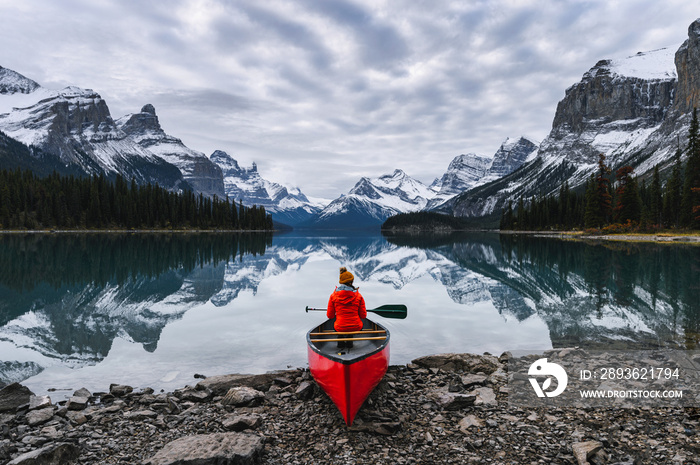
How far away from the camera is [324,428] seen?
988 centimetres

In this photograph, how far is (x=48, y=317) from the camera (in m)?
22.8

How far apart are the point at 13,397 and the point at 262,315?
14770 mm

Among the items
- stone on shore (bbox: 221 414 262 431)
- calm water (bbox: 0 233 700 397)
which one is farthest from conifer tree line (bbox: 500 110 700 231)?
stone on shore (bbox: 221 414 262 431)

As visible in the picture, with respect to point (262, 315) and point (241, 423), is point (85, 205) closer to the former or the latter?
point (262, 315)

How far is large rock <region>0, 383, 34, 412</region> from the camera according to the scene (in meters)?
10.6

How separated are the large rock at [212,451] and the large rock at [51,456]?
193 cm

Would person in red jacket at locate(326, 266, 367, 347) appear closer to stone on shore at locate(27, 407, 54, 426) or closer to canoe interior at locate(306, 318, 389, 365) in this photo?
canoe interior at locate(306, 318, 389, 365)

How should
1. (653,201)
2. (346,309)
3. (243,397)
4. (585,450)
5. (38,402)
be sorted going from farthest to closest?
(653,201)
(346,309)
(243,397)
(38,402)
(585,450)

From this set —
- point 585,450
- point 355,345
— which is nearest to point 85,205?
point 355,345

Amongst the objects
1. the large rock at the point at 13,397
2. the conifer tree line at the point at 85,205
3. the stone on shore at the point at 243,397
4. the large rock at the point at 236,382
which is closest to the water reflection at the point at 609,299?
the large rock at the point at 236,382

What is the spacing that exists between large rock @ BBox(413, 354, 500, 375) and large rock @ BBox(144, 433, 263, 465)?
7.73 metres

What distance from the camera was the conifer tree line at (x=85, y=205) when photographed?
4936 inches

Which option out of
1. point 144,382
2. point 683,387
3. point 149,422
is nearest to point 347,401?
point 149,422

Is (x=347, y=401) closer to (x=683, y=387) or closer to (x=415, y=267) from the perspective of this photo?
(x=683, y=387)
